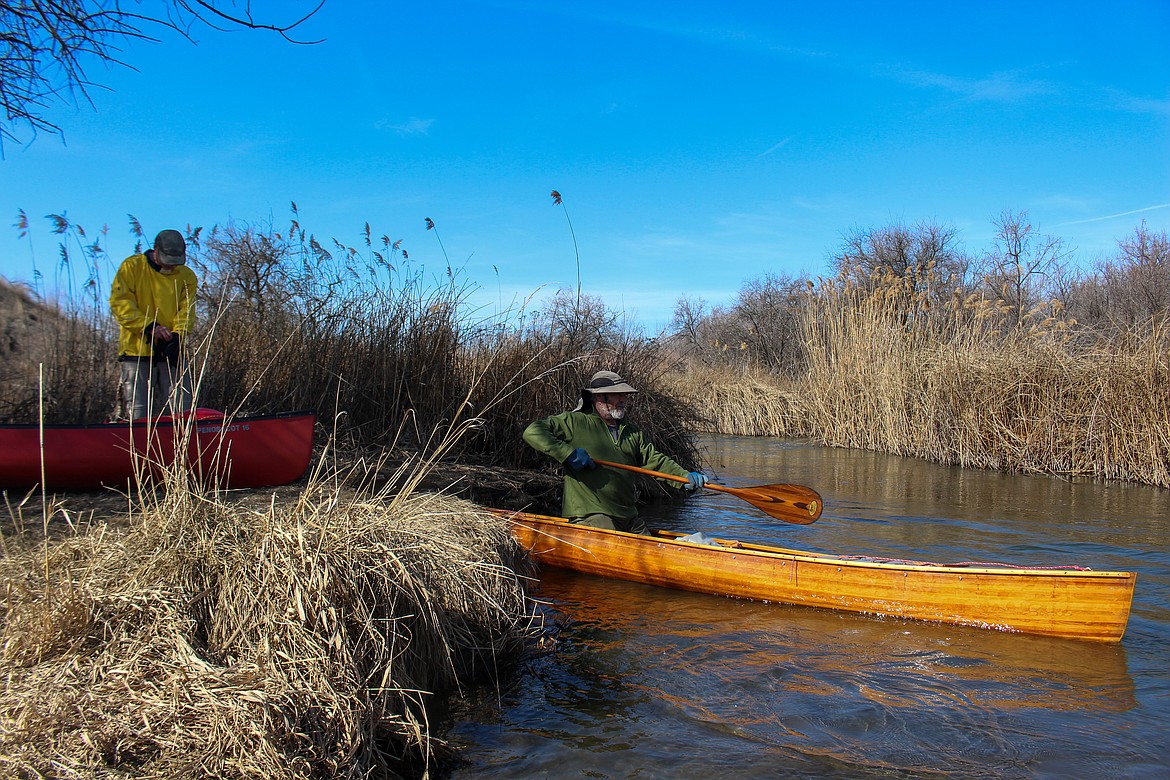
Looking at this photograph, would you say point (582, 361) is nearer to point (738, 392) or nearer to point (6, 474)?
point (6, 474)

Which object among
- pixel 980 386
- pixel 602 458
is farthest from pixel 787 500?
pixel 980 386

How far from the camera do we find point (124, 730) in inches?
92.0

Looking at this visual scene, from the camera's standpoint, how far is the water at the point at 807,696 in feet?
10.7

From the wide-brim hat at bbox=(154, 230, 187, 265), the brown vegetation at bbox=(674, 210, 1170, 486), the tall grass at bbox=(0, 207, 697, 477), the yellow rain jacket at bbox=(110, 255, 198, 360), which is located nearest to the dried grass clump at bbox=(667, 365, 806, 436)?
the brown vegetation at bbox=(674, 210, 1170, 486)

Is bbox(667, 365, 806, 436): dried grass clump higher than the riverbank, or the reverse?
bbox(667, 365, 806, 436): dried grass clump

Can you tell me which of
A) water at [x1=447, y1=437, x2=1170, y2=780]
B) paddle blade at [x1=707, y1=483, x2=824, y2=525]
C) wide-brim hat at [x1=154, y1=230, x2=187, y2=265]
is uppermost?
wide-brim hat at [x1=154, y1=230, x2=187, y2=265]

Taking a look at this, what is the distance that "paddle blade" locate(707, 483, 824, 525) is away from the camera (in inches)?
243

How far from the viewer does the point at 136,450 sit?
462 cm

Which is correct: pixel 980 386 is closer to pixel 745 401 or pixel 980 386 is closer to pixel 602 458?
pixel 745 401

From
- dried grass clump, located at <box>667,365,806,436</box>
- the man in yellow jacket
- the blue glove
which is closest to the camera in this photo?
the man in yellow jacket

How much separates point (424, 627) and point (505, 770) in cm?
67

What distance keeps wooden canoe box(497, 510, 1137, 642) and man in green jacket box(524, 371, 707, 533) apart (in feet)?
0.99

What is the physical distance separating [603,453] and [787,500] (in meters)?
1.55

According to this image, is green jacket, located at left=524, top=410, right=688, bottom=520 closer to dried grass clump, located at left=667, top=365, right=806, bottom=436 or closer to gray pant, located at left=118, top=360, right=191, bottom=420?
gray pant, located at left=118, top=360, right=191, bottom=420
